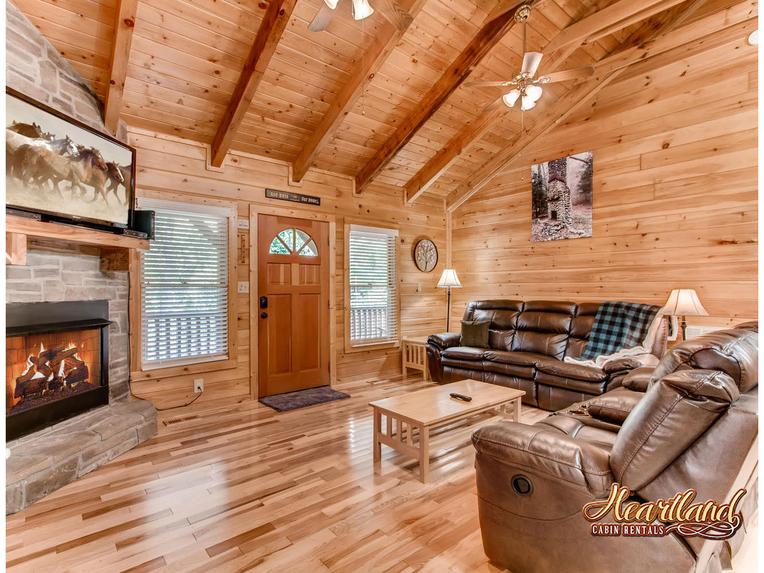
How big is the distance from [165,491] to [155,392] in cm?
166

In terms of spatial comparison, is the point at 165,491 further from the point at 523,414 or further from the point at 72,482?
the point at 523,414

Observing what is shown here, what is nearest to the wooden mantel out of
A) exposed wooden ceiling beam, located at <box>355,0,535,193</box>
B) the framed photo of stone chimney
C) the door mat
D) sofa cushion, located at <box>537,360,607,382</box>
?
the door mat

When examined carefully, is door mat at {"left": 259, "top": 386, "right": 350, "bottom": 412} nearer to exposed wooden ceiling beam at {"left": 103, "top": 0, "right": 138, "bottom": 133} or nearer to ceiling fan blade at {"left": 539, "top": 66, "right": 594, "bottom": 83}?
exposed wooden ceiling beam at {"left": 103, "top": 0, "right": 138, "bottom": 133}

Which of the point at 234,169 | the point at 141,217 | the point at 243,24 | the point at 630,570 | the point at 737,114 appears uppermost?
the point at 243,24

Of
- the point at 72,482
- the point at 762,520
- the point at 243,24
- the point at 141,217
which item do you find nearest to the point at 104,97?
the point at 141,217

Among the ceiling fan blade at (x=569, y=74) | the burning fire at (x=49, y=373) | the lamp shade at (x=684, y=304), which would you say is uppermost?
the ceiling fan blade at (x=569, y=74)

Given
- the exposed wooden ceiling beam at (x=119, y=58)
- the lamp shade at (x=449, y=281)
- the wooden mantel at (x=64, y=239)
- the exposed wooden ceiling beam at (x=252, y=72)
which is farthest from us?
the lamp shade at (x=449, y=281)

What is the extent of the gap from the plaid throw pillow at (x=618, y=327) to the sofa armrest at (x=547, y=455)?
2.80 m

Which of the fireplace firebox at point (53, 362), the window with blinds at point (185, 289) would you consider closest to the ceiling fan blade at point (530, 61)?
the window with blinds at point (185, 289)

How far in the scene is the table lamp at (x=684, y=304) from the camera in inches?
143

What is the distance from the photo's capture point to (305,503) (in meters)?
2.33

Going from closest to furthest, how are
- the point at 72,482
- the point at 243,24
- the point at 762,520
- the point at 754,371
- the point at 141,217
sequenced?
1. the point at 762,520
2. the point at 754,371
3. the point at 72,482
4. the point at 243,24
5. the point at 141,217

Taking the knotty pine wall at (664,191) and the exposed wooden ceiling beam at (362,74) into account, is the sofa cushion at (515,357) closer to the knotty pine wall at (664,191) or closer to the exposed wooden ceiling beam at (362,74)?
the knotty pine wall at (664,191)

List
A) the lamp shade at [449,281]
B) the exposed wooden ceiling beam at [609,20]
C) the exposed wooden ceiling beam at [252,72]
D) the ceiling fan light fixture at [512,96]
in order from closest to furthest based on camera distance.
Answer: the exposed wooden ceiling beam at [252,72]
the ceiling fan light fixture at [512,96]
the exposed wooden ceiling beam at [609,20]
the lamp shade at [449,281]
